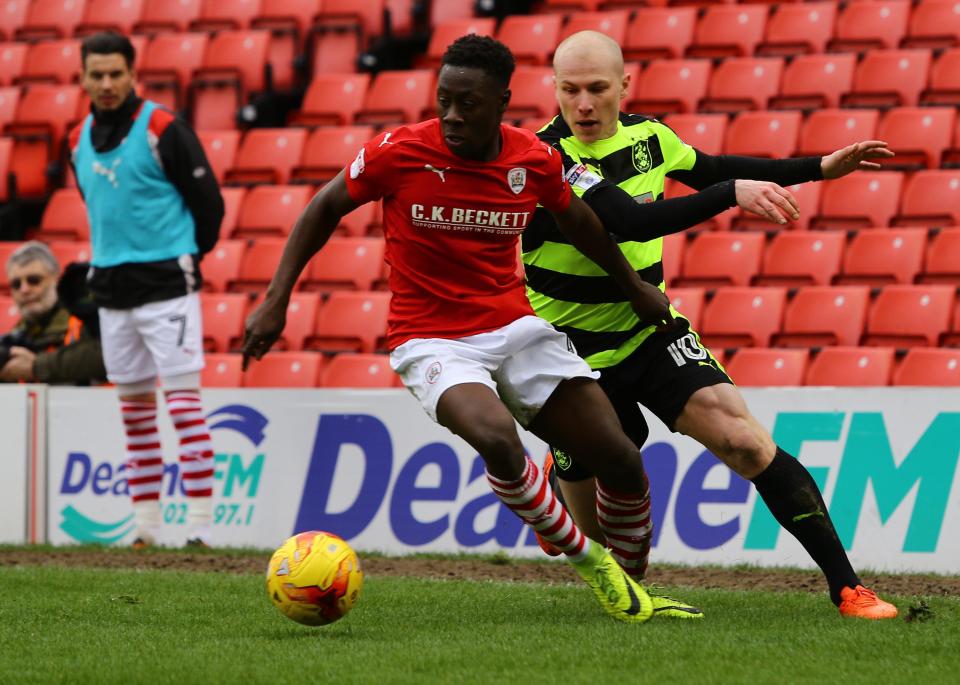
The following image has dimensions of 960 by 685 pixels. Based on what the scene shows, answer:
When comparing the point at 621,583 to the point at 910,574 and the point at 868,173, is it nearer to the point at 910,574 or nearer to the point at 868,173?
the point at 910,574

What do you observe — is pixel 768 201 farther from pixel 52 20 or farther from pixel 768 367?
pixel 52 20

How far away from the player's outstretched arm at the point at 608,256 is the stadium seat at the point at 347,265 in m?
6.36

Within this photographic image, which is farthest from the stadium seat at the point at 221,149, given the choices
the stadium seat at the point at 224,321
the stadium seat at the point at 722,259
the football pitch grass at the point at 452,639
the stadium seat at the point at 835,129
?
the football pitch grass at the point at 452,639

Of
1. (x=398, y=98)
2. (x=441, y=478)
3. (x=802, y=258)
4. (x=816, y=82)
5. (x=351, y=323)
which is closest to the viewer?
(x=441, y=478)

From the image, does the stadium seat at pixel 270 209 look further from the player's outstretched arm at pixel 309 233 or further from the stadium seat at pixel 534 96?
the player's outstretched arm at pixel 309 233

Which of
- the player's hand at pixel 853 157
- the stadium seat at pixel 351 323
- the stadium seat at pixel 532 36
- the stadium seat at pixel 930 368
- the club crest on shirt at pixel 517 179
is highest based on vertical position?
the stadium seat at pixel 532 36

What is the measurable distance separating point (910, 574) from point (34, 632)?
4.00 meters

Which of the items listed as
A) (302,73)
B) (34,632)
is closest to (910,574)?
(34,632)

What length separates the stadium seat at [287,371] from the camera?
10.8 meters

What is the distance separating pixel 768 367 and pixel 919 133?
2.69 m

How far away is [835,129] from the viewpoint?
11484mm

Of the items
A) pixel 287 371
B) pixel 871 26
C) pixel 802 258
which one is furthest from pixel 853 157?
pixel 871 26

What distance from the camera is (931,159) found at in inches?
444

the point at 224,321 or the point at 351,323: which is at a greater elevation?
the point at 351,323
